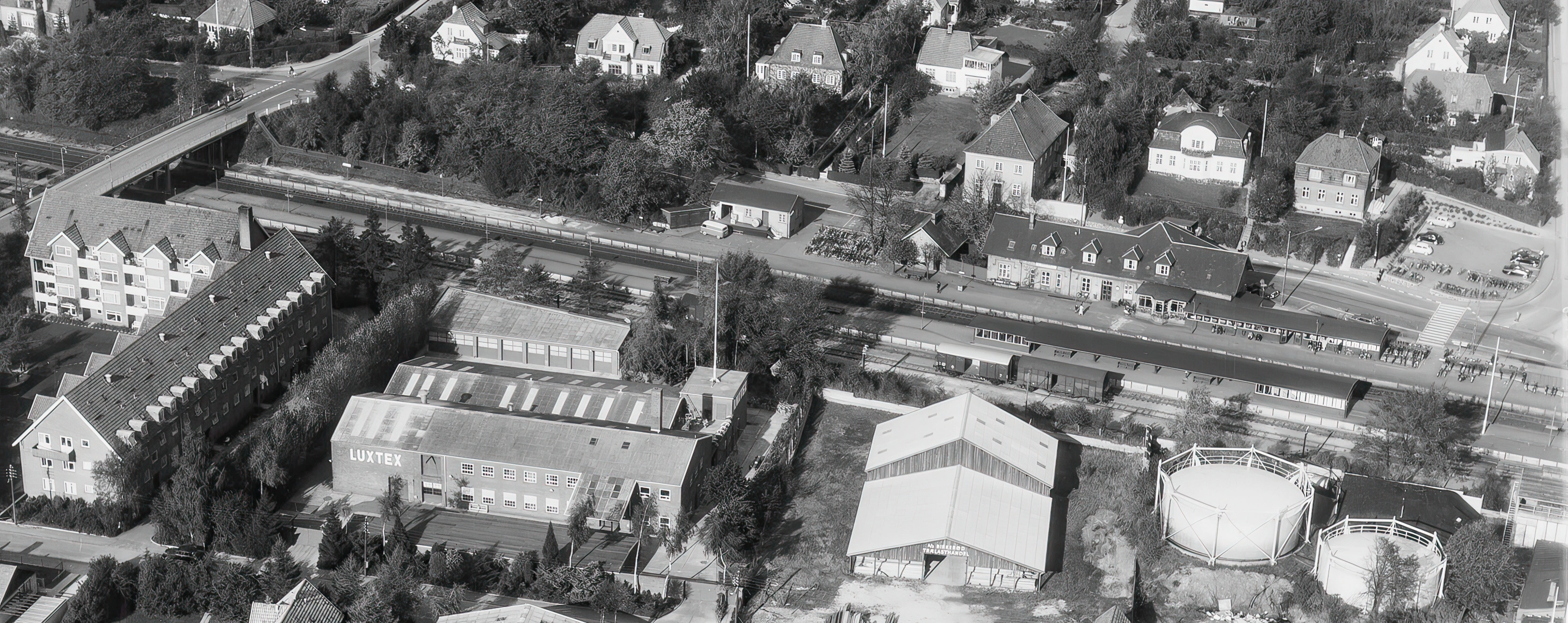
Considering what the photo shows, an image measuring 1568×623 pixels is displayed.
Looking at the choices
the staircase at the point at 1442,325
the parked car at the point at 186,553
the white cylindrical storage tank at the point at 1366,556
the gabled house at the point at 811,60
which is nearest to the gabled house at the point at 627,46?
the gabled house at the point at 811,60

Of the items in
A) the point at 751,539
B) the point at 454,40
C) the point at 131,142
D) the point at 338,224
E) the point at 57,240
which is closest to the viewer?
the point at 751,539

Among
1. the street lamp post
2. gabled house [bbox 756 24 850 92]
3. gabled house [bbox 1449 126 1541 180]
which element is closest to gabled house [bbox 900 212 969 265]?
the street lamp post

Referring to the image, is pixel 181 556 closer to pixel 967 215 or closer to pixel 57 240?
pixel 57 240

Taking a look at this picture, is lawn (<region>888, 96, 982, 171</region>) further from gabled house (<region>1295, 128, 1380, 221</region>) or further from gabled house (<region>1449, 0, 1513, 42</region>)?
gabled house (<region>1449, 0, 1513, 42</region>)

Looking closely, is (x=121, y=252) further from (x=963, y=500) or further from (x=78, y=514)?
(x=963, y=500)

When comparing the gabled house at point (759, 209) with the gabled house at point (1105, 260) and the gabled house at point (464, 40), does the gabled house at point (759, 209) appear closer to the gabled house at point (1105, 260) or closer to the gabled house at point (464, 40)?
the gabled house at point (1105, 260)

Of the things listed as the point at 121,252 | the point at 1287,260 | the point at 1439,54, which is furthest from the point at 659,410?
the point at 1439,54

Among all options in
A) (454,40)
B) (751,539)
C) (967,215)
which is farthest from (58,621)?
(454,40)
